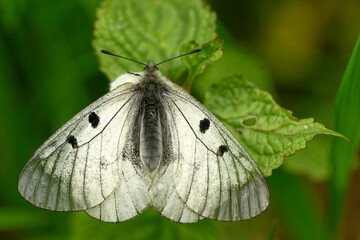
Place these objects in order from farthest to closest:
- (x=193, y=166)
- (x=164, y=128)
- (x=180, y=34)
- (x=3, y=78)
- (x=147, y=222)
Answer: (x=3, y=78) → (x=180, y=34) → (x=147, y=222) → (x=164, y=128) → (x=193, y=166)

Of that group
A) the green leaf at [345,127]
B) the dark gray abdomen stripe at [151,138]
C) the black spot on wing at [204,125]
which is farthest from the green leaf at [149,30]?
the green leaf at [345,127]

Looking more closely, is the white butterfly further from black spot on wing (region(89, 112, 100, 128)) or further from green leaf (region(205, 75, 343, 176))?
green leaf (region(205, 75, 343, 176))

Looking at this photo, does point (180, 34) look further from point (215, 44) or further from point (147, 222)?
point (147, 222)

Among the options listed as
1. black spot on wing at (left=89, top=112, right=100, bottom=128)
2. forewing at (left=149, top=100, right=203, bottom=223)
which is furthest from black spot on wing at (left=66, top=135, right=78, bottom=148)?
forewing at (left=149, top=100, right=203, bottom=223)

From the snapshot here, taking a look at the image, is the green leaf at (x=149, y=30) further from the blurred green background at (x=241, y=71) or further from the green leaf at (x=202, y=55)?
the blurred green background at (x=241, y=71)

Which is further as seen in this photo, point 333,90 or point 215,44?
point 333,90

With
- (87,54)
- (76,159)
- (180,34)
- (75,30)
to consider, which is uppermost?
(75,30)

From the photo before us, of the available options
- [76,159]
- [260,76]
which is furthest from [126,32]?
[260,76]
